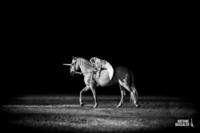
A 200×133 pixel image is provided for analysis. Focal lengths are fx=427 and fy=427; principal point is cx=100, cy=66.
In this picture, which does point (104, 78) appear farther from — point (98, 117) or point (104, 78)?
point (98, 117)

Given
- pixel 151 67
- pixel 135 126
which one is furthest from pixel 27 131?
pixel 151 67

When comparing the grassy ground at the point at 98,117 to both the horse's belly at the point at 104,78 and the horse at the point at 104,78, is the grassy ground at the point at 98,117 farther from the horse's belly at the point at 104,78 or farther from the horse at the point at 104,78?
the horse's belly at the point at 104,78

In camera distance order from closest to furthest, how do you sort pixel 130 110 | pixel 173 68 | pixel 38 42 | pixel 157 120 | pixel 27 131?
pixel 27 131 < pixel 157 120 < pixel 130 110 < pixel 38 42 < pixel 173 68

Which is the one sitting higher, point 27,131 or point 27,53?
point 27,53

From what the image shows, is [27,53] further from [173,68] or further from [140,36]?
[173,68]

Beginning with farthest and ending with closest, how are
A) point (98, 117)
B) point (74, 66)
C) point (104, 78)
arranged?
1. point (74, 66)
2. point (104, 78)
3. point (98, 117)

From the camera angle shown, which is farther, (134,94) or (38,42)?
(38,42)

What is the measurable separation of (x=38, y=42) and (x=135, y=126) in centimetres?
1803

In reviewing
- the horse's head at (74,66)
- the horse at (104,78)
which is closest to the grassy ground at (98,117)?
the horse at (104,78)

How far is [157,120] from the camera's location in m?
10.6

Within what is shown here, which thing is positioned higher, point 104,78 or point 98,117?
point 104,78

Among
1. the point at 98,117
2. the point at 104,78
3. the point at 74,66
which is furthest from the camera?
the point at 74,66

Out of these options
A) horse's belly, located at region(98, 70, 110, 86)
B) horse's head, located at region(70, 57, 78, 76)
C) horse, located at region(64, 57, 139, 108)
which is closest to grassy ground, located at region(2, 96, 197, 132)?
horse, located at region(64, 57, 139, 108)

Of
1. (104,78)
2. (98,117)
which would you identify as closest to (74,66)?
(104,78)
